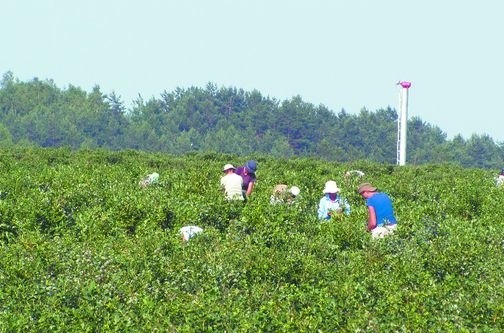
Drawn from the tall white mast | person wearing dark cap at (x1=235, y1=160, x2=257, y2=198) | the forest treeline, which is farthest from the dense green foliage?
the forest treeline

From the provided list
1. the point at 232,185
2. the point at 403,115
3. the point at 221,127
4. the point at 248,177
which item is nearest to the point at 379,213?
the point at 232,185

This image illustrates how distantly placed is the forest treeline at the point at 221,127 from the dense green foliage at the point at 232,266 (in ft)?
374

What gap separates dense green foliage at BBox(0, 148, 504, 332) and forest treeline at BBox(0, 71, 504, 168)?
114001mm

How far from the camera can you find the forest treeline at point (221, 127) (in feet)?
462

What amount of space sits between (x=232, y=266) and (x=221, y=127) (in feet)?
444

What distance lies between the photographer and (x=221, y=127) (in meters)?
150

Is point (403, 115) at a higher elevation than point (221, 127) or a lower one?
lower

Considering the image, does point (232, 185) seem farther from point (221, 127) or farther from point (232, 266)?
point (221, 127)

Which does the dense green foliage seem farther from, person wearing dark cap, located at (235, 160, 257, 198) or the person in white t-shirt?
person wearing dark cap, located at (235, 160, 257, 198)

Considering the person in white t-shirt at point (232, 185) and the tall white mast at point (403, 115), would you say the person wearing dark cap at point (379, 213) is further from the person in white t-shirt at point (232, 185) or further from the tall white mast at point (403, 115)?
the tall white mast at point (403, 115)

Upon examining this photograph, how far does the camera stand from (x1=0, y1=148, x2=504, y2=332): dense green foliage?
12.1 metres

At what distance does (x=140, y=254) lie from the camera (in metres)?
15.3

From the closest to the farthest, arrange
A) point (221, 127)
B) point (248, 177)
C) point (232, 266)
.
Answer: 1. point (232, 266)
2. point (248, 177)
3. point (221, 127)

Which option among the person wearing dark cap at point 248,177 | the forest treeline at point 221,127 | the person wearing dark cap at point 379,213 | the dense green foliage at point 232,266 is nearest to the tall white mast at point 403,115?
the dense green foliage at point 232,266
